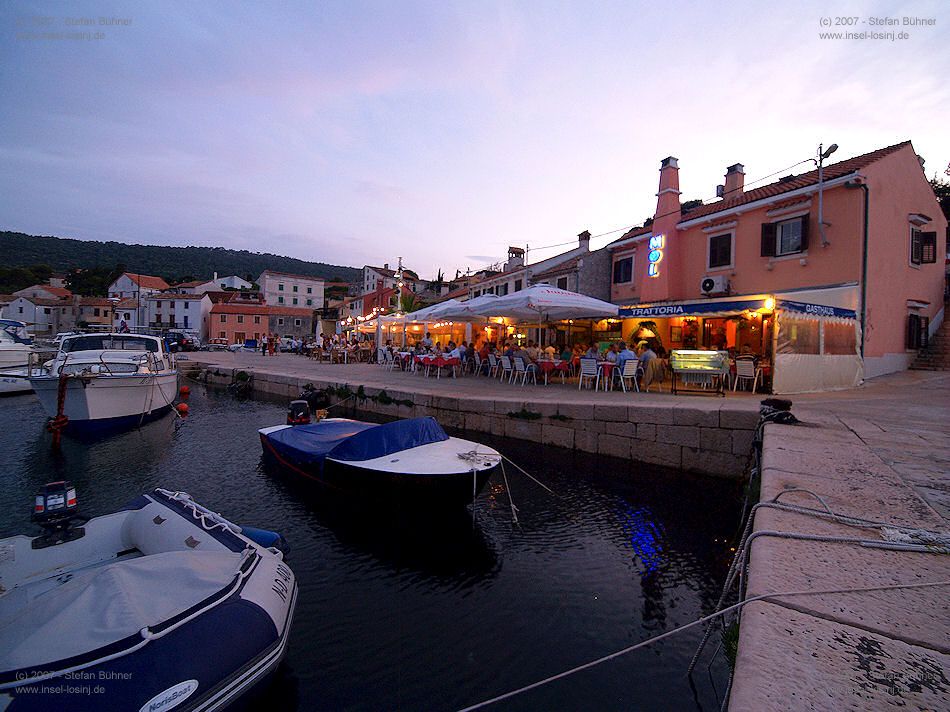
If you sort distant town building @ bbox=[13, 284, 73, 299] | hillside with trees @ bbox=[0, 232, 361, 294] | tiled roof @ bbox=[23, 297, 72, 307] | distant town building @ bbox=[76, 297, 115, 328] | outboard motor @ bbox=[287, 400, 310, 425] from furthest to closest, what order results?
hillside with trees @ bbox=[0, 232, 361, 294], distant town building @ bbox=[13, 284, 73, 299], tiled roof @ bbox=[23, 297, 72, 307], distant town building @ bbox=[76, 297, 115, 328], outboard motor @ bbox=[287, 400, 310, 425]

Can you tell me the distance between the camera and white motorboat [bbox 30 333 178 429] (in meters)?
11.2

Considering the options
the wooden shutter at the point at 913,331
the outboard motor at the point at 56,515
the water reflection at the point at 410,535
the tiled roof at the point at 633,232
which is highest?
the tiled roof at the point at 633,232

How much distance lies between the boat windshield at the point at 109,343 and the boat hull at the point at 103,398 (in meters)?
2.09

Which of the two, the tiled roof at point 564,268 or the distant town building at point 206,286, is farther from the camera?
the distant town building at point 206,286

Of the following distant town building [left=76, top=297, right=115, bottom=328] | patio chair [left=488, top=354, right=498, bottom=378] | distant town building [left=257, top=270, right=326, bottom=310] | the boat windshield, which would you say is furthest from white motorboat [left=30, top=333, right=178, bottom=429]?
distant town building [left=257, top=270, right=326, bottom=310]

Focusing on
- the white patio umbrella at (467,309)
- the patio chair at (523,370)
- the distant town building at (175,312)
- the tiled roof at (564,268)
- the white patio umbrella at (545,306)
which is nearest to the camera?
the white patio umbrella at (545,306)

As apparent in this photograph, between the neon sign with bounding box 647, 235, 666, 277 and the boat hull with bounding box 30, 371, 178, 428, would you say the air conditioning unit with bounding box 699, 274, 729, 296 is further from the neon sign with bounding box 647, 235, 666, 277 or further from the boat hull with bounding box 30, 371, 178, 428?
the boat hull with bounding box 30, 371, 178, 428

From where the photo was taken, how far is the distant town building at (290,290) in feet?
227

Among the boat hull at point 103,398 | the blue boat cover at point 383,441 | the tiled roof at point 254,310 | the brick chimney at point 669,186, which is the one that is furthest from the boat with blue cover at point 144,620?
the tiled roof at point 254,310

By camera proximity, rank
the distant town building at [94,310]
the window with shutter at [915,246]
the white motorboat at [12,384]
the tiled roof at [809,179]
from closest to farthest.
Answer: the tiled roof at [809,179]
the window with shutter at [915,246]
the white motorboat at [12,384]
the distant town building at [94,310]

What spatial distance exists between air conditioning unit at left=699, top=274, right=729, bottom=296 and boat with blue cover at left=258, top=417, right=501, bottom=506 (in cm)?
1306

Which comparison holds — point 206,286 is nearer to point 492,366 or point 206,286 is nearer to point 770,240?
point 492,366

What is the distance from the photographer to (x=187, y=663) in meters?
2.49

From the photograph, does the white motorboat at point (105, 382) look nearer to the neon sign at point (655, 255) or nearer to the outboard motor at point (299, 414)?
the outboard motor at point (299, 414)
